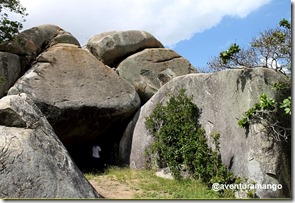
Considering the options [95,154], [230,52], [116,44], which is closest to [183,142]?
[230,52]

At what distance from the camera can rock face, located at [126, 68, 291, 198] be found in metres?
8.24

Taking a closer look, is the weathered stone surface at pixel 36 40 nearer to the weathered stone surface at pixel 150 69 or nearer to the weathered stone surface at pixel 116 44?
the weathered stone surface at pixel 116 44

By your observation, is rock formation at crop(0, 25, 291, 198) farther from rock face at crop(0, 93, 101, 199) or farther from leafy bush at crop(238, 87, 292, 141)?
leafy bush at crop(238, 87, 292, 141)

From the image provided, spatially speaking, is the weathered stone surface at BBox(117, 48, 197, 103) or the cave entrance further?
the weathered stone surface at BBox(117, 48, 197, 103)

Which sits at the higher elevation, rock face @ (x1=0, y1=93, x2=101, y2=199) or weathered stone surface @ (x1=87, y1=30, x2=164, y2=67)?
weathered stone surface @ (x1=87, y1=30, x2=164, y2=67)

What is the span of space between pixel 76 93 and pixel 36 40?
318 cm

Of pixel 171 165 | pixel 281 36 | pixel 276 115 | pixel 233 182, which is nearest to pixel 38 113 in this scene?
pixel 171 165

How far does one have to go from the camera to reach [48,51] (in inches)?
497

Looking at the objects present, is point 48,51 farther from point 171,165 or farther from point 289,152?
point 289,152

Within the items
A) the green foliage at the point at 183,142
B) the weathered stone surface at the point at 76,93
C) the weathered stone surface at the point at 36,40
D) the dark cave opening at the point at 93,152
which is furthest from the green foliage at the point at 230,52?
the weathered stone surface at the point at 36,40

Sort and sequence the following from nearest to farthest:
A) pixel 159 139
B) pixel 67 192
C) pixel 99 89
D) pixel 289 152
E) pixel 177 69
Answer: pixel 67 192, pixel 289 152, pixel 159 139, pixel 99 89, pixel 177 69

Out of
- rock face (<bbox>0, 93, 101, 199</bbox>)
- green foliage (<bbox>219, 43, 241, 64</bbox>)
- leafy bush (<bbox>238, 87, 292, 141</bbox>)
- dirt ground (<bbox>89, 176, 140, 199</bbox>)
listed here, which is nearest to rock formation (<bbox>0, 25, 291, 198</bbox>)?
rock face (<bbox>0, 93, 101, 199</bbox>)

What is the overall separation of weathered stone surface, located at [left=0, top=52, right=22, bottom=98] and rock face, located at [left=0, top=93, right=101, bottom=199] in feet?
15.1

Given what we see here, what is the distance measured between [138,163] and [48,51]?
4.92 meters
